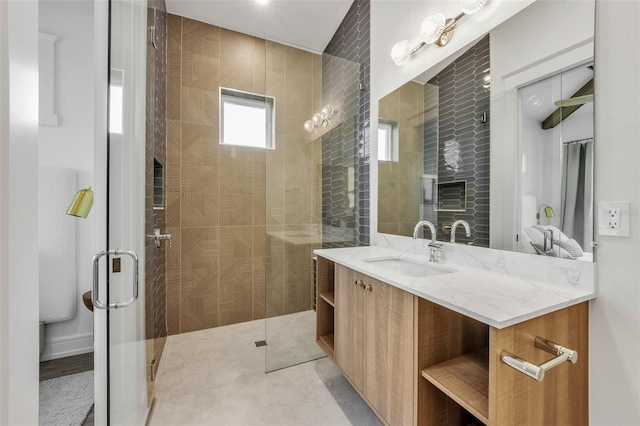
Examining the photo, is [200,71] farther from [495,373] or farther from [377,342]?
[495,373]

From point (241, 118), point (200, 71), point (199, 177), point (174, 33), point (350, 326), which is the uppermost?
point (174, 33)

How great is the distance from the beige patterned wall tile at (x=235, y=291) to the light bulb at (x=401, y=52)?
2.26m

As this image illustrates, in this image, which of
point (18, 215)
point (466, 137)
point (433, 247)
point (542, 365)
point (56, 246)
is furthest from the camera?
point (56, 246)

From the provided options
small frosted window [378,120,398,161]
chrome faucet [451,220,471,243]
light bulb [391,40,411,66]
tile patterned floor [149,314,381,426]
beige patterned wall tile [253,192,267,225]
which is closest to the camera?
chrome faucet [451,220,471,243]

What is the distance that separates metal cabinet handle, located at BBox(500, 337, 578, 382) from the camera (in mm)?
744

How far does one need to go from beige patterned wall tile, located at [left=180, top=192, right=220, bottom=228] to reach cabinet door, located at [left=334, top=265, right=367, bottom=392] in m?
1.54

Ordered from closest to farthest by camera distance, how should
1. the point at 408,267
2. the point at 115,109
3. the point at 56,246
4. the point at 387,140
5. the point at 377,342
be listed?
the point at 115,109 < the point at 377,342 < the point at 408,267 < the point at 56,246 < the point at 387,140

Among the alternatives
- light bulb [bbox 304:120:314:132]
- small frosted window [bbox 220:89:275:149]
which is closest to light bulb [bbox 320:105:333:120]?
light bulb [bbox 304:120:314:132]

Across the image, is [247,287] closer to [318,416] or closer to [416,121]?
[318,416]

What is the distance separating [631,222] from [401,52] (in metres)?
1.56

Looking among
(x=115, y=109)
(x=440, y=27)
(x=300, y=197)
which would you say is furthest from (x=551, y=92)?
(x=115, y=109)

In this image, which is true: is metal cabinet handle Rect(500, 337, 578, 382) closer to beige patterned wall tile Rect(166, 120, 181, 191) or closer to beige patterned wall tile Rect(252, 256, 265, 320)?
beige patterned wall tile Rect(252, 256, 265, 320)

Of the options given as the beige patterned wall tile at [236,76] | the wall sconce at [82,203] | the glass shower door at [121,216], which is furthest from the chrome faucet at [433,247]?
the beige patterned wall tile at [236,76]

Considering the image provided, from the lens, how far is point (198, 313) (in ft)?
8.68
